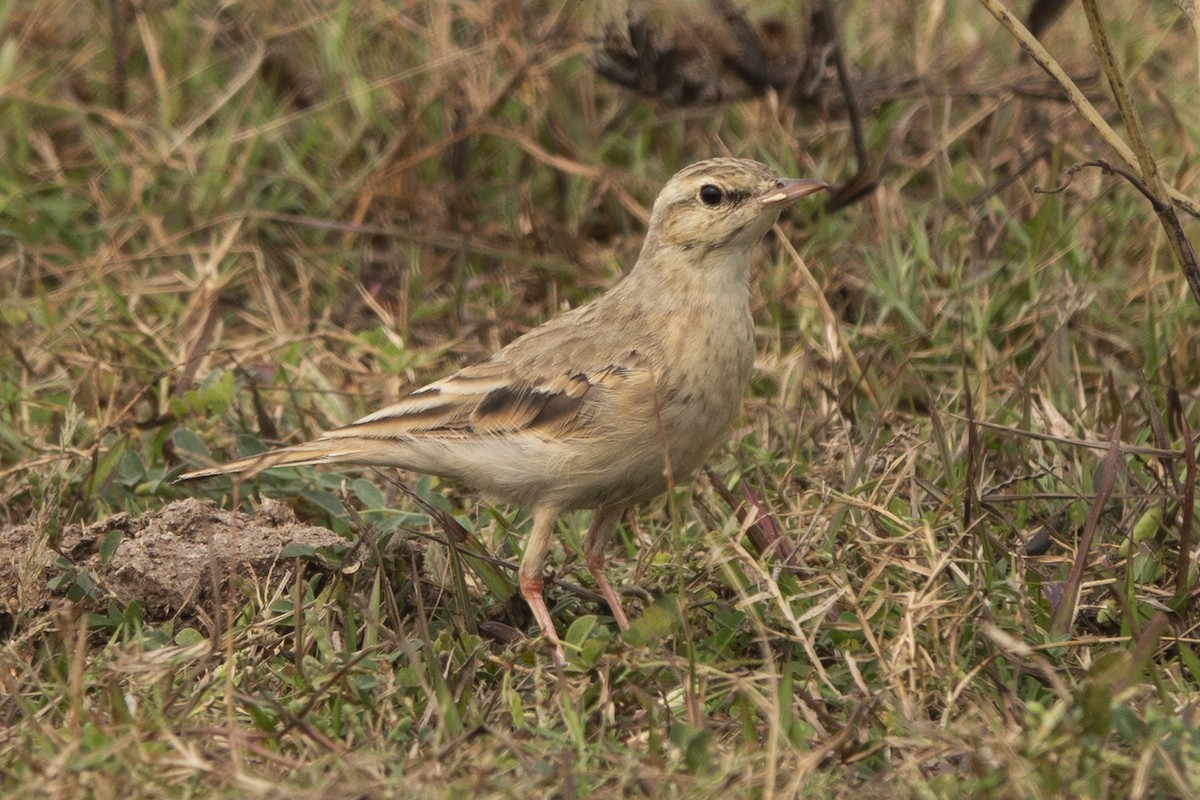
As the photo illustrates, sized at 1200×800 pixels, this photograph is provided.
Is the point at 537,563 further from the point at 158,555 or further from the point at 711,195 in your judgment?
the point at 711,195

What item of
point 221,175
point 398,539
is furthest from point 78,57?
point 398,539

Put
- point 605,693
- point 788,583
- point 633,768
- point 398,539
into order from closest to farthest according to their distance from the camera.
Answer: point 633,768 → point 605,693 → point 788,583 → point 398,539

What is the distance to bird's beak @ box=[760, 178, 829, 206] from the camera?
491 centimetres

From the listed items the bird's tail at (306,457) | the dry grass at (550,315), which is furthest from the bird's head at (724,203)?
the bird's tail at (306,457)

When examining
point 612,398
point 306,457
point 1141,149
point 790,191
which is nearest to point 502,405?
point 612,398

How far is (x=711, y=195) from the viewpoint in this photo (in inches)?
198

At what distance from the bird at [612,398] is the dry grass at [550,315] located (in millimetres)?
258

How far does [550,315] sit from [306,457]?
212 centimetres

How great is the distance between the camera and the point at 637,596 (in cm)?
487

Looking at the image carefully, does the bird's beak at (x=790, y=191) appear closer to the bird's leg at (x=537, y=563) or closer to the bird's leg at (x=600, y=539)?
the bird's leg at (x=600, y=539)

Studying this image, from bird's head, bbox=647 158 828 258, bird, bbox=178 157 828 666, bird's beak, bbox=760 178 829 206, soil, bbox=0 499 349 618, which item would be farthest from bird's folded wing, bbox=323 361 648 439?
bird's beak, bbox=760 178 829 206

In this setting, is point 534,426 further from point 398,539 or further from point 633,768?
point 633,768

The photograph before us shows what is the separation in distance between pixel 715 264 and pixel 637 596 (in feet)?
3.46

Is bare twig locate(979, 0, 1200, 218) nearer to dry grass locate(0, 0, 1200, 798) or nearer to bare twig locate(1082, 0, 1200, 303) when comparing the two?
bare twig locate(1082, 0, 1200, 303)
